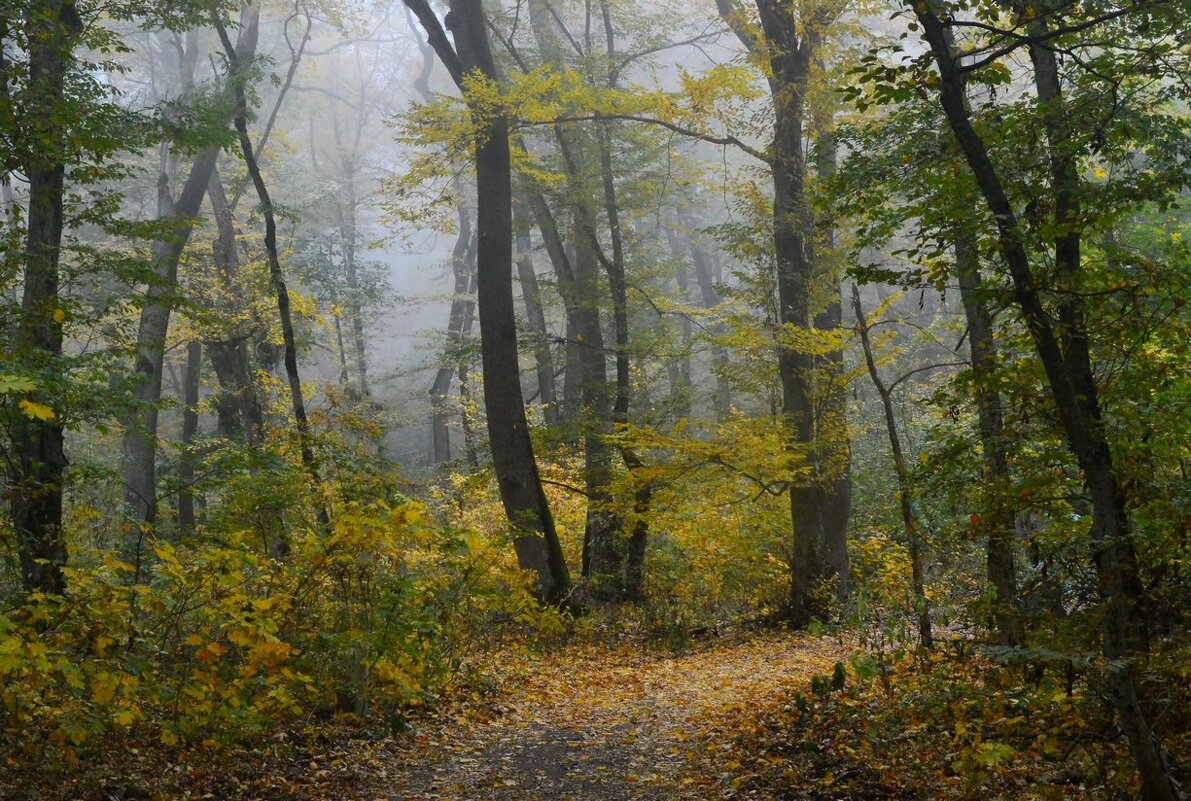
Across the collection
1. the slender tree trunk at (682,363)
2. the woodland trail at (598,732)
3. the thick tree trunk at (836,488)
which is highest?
the slender tree trunk at (682,363)

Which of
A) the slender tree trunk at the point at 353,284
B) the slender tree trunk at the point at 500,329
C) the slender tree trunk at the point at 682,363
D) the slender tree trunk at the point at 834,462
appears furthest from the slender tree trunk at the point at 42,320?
the slender tree trunk at the point at 353,284

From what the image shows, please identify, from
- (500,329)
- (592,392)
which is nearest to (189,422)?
(592,392)

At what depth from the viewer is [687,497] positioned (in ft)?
37.3

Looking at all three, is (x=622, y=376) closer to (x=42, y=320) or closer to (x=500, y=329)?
(x=500, y=329)

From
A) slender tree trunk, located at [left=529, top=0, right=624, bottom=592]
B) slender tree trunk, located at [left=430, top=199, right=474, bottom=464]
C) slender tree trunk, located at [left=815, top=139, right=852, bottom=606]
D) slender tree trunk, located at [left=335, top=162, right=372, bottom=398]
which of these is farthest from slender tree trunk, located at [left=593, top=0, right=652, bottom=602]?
slender tree trunk, located at [left=335, top=162, right=372, bottom=398]

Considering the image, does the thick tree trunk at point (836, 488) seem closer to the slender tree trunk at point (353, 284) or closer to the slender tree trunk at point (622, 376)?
the slender tree trunk at point (622, 376)

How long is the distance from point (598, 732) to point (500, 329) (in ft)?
17.9

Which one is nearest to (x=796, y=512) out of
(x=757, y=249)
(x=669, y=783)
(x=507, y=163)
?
Answer: (x=757, y=249)

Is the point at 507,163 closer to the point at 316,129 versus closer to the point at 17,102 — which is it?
the point at 17,102

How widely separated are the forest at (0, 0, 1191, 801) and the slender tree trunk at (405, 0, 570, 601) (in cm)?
5

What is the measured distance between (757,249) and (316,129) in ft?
114

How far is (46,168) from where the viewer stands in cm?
609

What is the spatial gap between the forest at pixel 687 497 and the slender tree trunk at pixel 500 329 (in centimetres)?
5

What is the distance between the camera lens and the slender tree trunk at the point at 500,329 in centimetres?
1055
